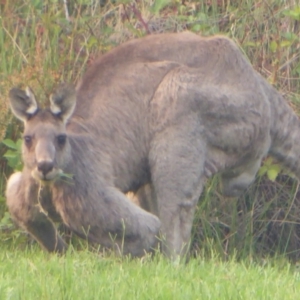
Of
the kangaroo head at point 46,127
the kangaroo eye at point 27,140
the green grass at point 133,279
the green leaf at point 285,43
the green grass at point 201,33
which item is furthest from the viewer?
the green leaf at point 285,43

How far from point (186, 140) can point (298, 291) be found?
209cm

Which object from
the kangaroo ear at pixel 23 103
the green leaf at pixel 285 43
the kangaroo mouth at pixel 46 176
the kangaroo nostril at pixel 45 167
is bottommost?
the kangaroo mouth at pixel 46 176

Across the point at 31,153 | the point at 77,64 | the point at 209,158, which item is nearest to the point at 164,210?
the point at 209,158

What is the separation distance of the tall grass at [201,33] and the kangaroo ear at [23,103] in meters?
1.59

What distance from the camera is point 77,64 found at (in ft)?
28.7

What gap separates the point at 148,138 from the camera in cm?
700

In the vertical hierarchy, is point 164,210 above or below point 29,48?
Answer: below

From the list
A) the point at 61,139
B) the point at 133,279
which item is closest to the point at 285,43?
the point at 61,139

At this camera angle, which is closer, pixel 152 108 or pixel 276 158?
pixel 152 108

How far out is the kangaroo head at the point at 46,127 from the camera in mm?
6168

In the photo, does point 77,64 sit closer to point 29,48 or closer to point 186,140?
point 29,48

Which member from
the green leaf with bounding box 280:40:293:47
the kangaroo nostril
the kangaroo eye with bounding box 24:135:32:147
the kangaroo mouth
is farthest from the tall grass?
the kangaroo nostril

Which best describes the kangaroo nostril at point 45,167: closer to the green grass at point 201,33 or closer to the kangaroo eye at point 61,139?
the kangaroo eye at point 61,139

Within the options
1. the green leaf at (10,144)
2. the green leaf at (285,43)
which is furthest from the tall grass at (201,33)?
the green leaf at (10,144)
